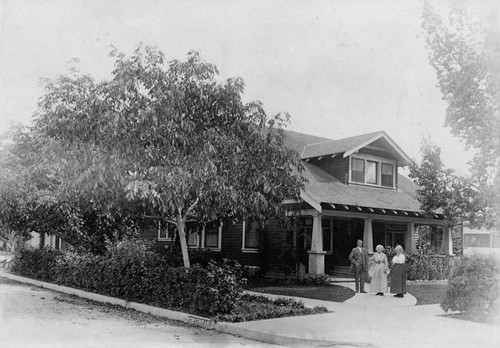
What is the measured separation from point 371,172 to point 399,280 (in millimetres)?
9798

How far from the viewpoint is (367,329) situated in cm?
1028

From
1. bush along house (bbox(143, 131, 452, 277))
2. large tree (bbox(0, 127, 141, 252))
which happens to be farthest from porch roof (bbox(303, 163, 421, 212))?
large tree (bbox(0, 127, 141, 252))

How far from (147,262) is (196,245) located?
1305 centimetres

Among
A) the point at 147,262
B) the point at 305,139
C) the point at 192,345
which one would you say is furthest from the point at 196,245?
the point at 192,345

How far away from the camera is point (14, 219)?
21375 millimetres

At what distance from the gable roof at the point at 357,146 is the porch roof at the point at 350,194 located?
3.04ft

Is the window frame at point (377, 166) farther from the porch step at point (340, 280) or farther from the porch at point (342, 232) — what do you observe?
the porch step at point (340, 280)

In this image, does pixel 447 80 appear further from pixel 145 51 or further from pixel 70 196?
pixel 70 196

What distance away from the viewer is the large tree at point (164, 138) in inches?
455

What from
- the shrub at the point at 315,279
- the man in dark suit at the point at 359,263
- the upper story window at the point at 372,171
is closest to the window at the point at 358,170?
the upper story window at the point at 372,171

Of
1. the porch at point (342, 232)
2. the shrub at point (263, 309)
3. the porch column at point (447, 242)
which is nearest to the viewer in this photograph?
the shrub at point (263, 309)

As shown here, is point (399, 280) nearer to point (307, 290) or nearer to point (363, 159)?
point (307, 290)

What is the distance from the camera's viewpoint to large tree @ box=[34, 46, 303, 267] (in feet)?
37.9

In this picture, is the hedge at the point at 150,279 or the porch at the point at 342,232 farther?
the porch at the point at 342,232
